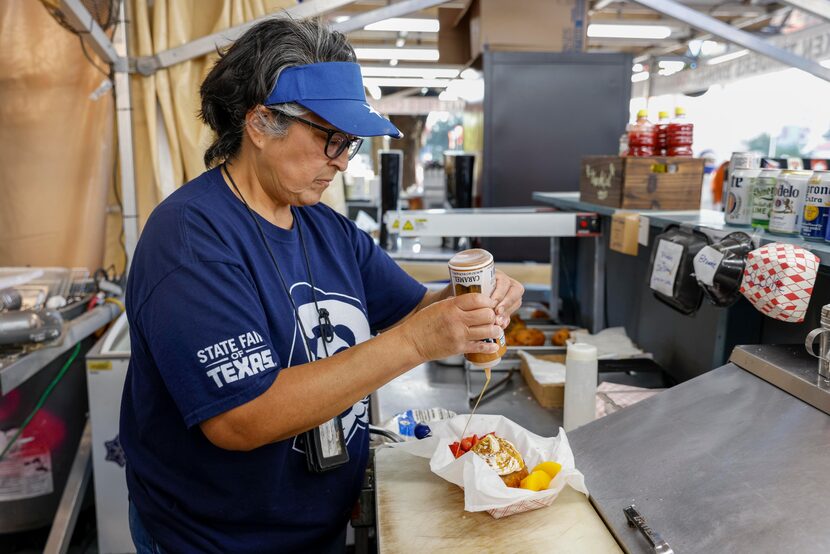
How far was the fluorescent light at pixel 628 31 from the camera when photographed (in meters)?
6.74

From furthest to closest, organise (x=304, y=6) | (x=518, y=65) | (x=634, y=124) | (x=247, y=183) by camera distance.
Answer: (x=518, y=65), (x=304, y=6), (x=634, y=124), (x=247, y=183)

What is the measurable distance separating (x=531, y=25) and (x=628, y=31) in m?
3.33

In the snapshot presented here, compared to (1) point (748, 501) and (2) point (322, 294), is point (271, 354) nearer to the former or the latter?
(2) point (322, 294)

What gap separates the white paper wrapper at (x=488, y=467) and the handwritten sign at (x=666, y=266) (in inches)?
23.1

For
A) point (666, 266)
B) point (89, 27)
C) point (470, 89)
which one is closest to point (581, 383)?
point (666, 266)

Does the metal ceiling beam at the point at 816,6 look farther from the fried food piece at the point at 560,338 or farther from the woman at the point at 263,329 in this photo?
the woman at the point at 263,329

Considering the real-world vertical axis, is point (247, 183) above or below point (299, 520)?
above

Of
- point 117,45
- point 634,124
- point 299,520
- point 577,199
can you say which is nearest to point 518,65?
point 577,199

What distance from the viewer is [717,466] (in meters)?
1.09

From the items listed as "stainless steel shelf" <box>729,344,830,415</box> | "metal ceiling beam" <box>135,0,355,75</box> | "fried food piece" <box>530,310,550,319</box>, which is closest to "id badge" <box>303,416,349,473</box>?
"stainless steel shelf" <box>729,344,830,415</box>

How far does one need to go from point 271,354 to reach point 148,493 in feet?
1.51

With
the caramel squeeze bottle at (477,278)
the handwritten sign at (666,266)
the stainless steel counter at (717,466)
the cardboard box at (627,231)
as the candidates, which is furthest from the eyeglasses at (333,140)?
the cardboard box at (627,231)

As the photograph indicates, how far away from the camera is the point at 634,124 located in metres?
2.19

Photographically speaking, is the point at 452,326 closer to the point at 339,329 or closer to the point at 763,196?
the point at 339,329
